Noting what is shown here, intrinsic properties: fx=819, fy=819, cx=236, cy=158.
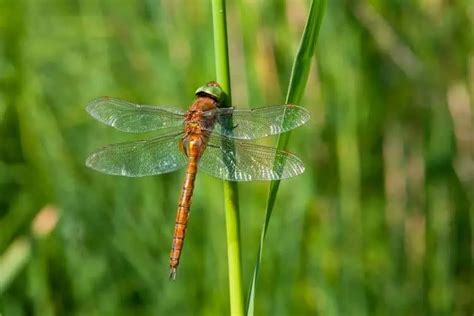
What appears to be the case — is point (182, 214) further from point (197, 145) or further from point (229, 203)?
point (229, 203)

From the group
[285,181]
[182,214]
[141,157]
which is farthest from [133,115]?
[285,181]

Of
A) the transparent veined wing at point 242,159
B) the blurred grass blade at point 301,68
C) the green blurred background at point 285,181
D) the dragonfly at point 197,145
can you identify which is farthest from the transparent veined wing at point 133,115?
the blurred grass blade at point 301,68

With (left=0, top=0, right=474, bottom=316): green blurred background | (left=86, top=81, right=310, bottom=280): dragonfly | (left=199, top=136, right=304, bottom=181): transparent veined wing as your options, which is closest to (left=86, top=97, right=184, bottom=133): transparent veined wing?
(left=86, top=81, right=310, bottom=280): dragonfly

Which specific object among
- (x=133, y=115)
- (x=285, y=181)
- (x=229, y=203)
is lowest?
(x=285, y=181)

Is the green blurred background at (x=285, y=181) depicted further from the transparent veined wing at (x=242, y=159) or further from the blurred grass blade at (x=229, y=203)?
the blurred grass blade at (x=229, y=203)

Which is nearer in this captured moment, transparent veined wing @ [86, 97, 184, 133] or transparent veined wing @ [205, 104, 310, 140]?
transparent veined wing @ [205, 104, 310, 140]

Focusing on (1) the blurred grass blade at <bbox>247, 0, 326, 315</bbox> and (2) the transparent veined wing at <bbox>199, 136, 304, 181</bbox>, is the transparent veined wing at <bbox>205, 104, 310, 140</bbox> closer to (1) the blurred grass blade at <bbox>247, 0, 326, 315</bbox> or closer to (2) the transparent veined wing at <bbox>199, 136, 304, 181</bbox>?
(2) the transparent veined wing at <bbox>199, 136, 304, 181</bbox>
